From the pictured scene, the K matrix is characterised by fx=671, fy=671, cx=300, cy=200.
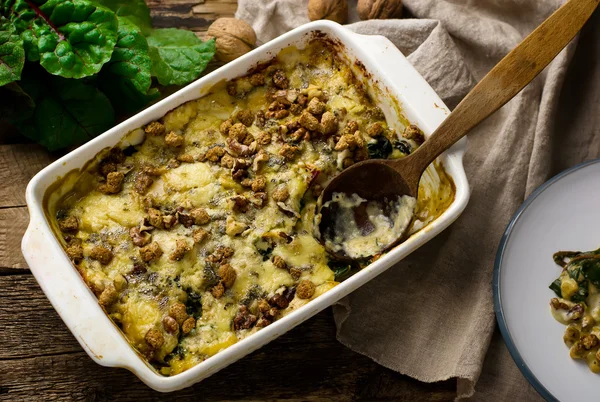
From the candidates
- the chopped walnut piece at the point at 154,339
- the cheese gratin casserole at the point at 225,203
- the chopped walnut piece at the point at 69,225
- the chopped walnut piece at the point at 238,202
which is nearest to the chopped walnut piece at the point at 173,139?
the cheese gratin casserole at the point at 225,203

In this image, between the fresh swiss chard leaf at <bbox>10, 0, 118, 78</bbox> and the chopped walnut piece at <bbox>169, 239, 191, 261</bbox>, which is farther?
the fresh swiss chard leaf at <bbox>10, 0, 118, 78</bbox>

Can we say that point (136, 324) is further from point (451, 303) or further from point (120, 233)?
point (451, 303)

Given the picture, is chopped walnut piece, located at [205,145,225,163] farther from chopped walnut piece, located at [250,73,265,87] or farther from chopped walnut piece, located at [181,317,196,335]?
chopped walnut piece, located at [181,317,196,335]

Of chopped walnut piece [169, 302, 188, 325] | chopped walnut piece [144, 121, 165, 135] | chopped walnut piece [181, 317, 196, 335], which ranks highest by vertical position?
chopped walnut piece [144, 121, 165, 135]

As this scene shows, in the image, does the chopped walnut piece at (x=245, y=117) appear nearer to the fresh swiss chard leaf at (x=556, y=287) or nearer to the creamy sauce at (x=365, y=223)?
the creamy sauce at (x=365, y=223)

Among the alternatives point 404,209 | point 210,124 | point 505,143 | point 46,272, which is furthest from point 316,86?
point 46,272

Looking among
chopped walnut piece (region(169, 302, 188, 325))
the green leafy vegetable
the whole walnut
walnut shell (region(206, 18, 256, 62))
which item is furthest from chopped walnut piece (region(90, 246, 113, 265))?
the whole walnut
